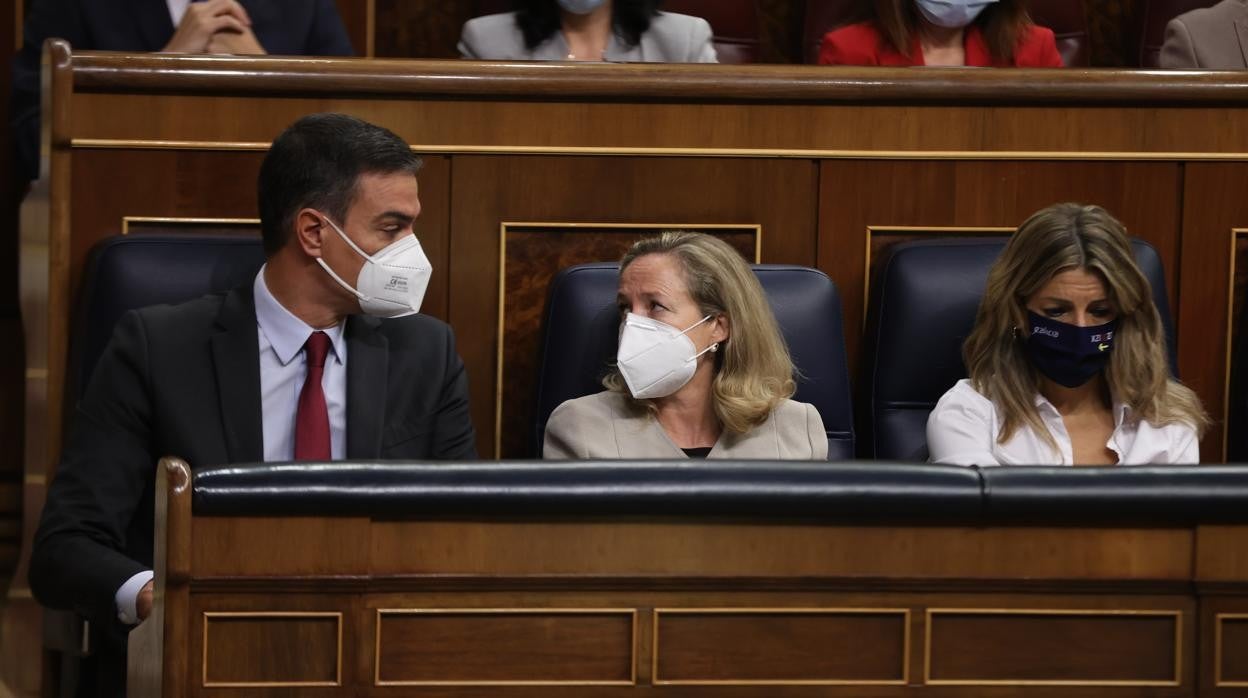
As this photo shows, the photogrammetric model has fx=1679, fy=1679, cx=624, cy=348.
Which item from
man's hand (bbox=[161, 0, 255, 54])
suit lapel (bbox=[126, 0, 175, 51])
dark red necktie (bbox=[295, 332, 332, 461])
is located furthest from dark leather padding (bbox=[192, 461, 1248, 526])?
suit lapel (bbox=[126, 0, 175, 51])

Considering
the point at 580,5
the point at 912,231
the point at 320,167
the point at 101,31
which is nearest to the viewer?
the point at 320,167

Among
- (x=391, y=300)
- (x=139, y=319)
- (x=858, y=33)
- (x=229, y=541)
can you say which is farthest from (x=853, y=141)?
(x=229, y=541)

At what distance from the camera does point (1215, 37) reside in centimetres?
261

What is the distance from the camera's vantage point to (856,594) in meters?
1.17

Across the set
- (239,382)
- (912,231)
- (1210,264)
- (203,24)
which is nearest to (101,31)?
(203,24)

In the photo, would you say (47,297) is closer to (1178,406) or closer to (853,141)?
(853,141)

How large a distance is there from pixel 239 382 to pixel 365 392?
0.44 ft

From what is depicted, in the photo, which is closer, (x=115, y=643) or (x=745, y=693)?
(x=745, y=693)

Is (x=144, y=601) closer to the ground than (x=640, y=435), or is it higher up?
closer to the ground

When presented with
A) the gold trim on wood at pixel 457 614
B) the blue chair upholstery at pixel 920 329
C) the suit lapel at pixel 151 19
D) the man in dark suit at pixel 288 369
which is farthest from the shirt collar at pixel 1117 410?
the suit lapel at pixel 151 19

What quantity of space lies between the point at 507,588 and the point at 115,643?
2.22 ft

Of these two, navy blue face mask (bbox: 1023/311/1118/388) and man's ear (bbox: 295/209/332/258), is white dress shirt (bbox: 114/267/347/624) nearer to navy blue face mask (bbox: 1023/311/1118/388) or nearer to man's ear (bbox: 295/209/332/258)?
man's ear (bbox: 295/209/332/258)

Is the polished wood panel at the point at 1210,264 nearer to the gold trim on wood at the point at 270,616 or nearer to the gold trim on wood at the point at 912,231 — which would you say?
the gold trim on wood at the point at 912,231

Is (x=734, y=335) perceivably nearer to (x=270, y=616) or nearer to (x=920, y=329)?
(x=920, y=329)
